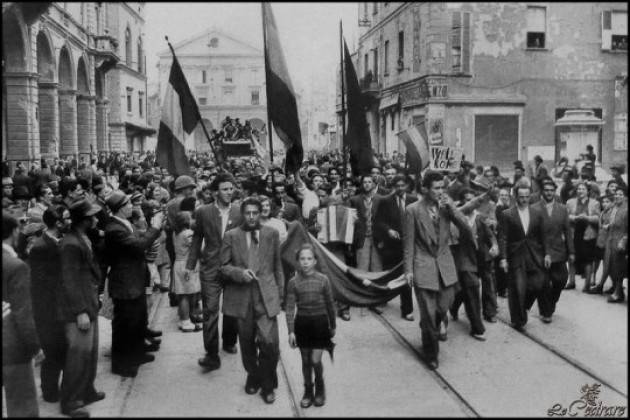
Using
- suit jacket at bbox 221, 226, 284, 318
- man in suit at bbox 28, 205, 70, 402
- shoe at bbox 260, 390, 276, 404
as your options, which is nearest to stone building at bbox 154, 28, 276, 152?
suit jacket at bbox 221, 226, 284, 318

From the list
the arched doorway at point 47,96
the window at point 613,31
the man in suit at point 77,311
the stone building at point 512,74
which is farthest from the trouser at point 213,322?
the arched doorway at point 47,96

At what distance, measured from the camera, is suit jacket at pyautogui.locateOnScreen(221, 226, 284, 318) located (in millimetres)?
6039

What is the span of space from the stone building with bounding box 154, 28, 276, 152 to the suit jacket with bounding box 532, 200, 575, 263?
7410cm

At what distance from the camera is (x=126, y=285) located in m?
6.58

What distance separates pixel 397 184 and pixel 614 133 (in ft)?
60.8

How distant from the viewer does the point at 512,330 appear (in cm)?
798

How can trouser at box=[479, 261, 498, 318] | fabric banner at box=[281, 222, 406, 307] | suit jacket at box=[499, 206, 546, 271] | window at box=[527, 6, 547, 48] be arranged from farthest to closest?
window at box=[527, 6, 547, 48]
trouser at box=[479, 261, 498, 318]
suit jacket at box=[499, 206, 546, 271]
fabric banner at box=[281, 222, 406, 307]

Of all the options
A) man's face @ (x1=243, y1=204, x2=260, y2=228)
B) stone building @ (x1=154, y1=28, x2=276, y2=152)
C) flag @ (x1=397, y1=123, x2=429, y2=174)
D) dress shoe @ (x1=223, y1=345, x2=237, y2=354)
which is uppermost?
stone building @ (x1=154, y1=28, x2=276, y2=152)

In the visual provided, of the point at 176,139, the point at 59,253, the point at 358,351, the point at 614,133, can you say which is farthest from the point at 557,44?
the point at 59,253

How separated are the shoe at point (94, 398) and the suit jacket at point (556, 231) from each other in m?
5.33

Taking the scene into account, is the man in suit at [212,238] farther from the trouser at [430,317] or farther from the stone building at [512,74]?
the stone building at [512,74]

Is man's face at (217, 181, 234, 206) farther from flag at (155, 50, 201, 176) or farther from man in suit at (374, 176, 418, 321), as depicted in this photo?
flag at (155, 50, 201, 176)

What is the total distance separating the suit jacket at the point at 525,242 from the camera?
819 centimetres

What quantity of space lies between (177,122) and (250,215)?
13.0 ft
